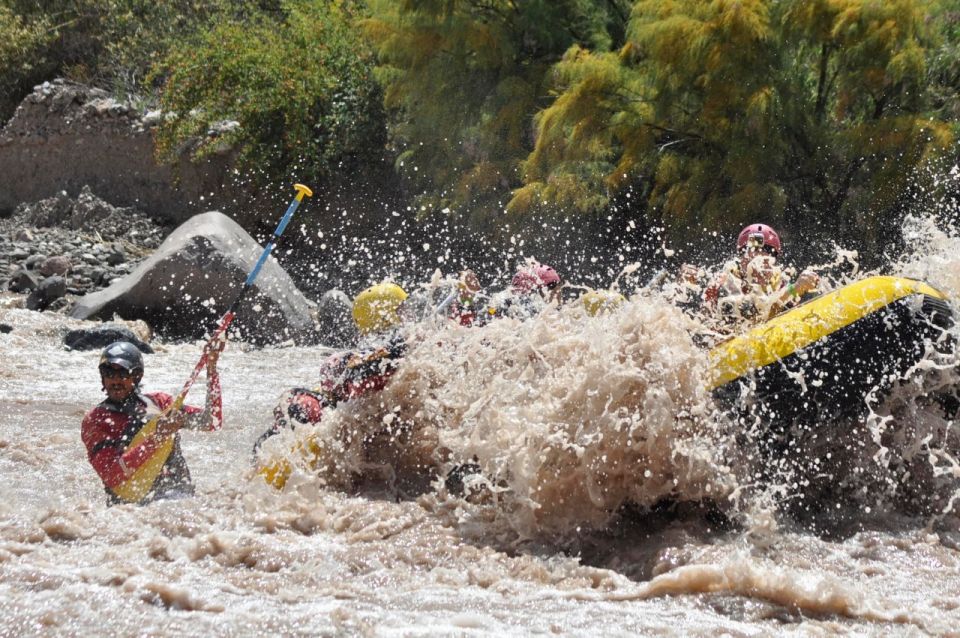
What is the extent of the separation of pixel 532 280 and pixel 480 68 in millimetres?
6521

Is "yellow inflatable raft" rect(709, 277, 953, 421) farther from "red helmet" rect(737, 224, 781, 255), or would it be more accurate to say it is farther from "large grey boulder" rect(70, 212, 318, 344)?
"large grey boulder" rect(70, 212, 318, 344)

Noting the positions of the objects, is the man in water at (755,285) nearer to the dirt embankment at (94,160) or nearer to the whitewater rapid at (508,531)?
the whitewater rapid at (508,531)

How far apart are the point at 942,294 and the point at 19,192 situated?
50.8 feet

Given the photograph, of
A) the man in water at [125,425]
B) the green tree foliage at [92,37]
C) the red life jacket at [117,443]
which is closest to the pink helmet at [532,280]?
the man in water at [125,425]

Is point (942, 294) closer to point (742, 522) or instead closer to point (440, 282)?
point (742, 522)

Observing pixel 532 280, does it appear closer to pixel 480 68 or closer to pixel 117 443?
pixel 117 443

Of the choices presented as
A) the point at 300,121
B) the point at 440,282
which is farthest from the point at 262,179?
the point at 440,282

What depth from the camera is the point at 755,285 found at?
4.64m

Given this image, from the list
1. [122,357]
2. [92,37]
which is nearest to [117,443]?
[122,357]

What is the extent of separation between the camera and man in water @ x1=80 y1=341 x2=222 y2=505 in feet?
14.3

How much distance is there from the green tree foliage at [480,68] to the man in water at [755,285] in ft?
20.2

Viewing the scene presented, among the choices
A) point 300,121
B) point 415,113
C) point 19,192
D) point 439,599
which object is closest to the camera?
point 439,599

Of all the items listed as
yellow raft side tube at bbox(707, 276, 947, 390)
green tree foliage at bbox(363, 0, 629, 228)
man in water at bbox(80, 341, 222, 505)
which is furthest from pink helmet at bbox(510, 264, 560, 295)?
green tree foliage at bbox(363, 0, 629, 228)

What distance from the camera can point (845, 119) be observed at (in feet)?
31.4
